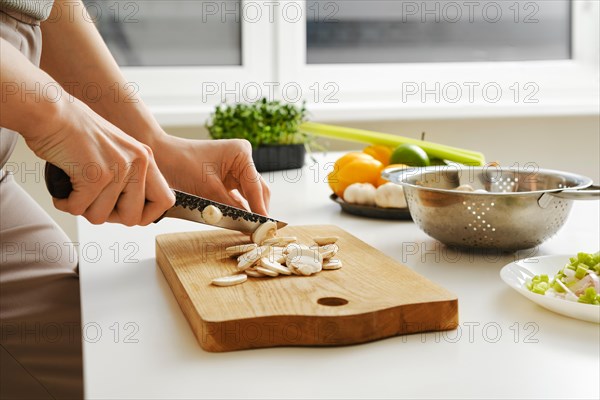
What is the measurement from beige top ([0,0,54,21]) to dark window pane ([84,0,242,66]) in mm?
1475

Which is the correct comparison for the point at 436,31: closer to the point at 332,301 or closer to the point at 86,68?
the point at 86,68

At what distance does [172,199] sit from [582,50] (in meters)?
2.32

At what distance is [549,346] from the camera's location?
2.27 feet

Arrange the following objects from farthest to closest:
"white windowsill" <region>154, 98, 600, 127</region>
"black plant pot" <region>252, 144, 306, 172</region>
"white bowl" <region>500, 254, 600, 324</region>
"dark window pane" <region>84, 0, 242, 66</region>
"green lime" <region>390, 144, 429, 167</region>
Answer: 1. "dark window pane" <region>84, 0, 242, 66</region>
2. "white windowsill" <region>154, 98, 600, 127</region>
3. "black plant pot" <region>252, 144, 306, 172</region>
4. "green lime" <region>390, 144, 429, 167</region>
5. "white bowl" <region>500, 254, 600, 324</region>

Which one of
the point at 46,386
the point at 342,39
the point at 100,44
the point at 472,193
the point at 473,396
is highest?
the point at 342,39

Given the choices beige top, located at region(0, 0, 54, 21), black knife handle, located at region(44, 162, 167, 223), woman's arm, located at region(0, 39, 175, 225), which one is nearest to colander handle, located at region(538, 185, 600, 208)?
woman's arm, located at region(0, 39, 175, 225)

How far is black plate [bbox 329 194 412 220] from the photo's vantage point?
1275 millimetres

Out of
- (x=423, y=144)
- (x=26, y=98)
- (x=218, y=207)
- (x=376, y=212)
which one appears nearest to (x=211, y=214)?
(x=218, y=207)

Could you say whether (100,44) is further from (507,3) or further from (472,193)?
(507,3)

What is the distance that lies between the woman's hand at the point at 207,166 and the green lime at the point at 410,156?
0.39 m

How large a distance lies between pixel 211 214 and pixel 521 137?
75.5 inches

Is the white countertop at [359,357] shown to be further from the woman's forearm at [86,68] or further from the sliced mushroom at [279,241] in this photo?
the woman's forearm at [86,68]

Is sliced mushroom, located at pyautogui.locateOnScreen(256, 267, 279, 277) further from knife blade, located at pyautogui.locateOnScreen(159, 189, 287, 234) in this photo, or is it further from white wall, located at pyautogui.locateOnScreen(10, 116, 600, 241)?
A: white wall, located at pyautogui.locateOnScreen(10, 116, 600, 241)

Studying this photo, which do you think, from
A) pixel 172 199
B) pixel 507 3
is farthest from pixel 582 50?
pixel 172 199
